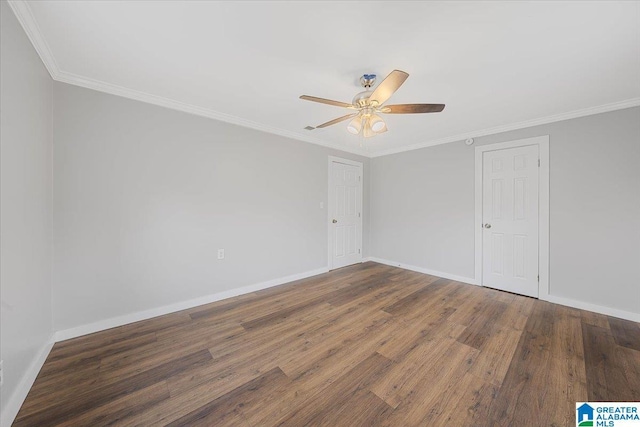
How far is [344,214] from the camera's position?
4.45m

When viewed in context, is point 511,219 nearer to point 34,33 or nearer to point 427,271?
point 427,271

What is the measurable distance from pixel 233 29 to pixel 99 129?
67.9 inches

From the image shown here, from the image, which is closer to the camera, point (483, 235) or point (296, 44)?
point (296, 44)

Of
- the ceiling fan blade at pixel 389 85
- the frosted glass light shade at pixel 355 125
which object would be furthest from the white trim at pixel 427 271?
the ceiling fan blade at pixel 389 85

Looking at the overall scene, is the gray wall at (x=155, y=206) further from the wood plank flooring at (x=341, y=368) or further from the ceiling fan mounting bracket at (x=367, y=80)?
the ceiling fan mounting bracket at (x=367, y=80)

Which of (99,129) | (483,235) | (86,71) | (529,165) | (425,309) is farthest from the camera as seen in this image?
(483,235)

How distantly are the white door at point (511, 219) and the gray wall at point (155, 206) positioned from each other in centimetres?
304

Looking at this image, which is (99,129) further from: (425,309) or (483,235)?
(483,235)

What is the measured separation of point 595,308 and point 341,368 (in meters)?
3.17

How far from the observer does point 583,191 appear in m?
2.69

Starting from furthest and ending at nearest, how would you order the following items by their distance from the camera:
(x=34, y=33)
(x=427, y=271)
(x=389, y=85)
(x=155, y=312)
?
(x=427, y=271)
(x=155, y=312)
(x=389, y=85)
(x=34, y=33)

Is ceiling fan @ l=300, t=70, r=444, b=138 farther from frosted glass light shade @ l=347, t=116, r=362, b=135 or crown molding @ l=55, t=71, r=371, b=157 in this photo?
crown molding @ l=55, t=71, r=371, b=157

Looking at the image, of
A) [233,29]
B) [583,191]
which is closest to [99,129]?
[233,29]

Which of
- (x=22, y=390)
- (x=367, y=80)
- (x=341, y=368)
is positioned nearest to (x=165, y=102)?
(x=367, y=80)
